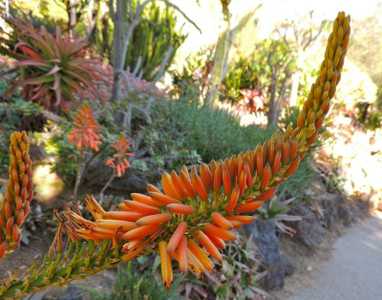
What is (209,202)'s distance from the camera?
574 millimetres

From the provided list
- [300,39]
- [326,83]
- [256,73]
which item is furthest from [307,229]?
[256,73]

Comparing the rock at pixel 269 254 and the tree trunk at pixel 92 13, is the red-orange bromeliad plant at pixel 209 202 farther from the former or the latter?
the tree trunk at pixel 92 13

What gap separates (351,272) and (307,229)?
84 cm

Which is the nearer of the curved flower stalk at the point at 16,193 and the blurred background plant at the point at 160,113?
the curved flower stalk at the point at 16,193

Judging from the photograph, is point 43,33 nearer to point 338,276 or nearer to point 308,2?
point 338,276

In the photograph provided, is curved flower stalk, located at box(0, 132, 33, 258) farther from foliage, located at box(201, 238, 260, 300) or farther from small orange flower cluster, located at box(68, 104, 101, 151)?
foliage, located at box(201, 238, 260, 300)

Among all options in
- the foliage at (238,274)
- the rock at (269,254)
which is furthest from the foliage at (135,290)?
the rock at (269,254)

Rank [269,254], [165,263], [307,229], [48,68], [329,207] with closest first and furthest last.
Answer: [165,263] < [48,68] < [269,254] < [307,229] < [329,207]

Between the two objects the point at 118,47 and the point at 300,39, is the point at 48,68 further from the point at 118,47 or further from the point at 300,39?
the point at 300,39

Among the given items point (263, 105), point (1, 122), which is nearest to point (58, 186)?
point (1, 122)

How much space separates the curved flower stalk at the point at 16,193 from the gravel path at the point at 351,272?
4435 millimetres

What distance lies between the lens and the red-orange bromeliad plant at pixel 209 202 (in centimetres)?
56

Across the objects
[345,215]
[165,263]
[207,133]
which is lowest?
[345,215]

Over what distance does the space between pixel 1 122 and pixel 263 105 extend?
994 cm
